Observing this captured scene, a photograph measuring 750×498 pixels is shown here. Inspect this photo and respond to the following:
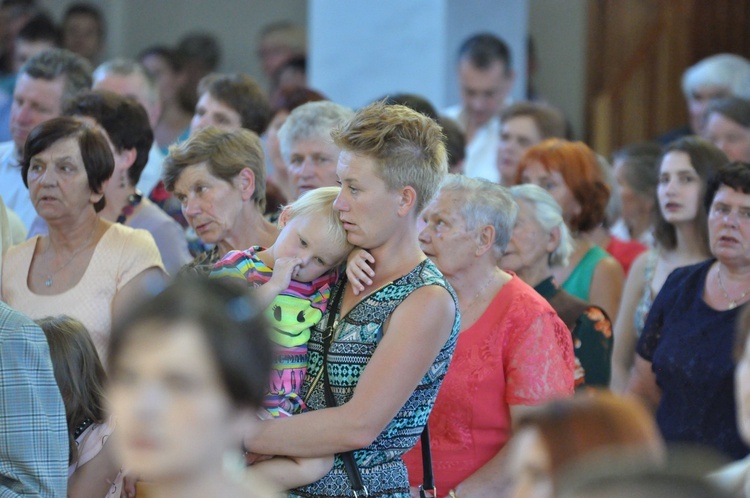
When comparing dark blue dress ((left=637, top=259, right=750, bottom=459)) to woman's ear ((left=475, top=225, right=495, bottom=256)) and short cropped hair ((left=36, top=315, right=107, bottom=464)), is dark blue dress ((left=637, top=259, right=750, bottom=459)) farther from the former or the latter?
short cropped hair ((left=36, top=315, right=107, bottom=464))

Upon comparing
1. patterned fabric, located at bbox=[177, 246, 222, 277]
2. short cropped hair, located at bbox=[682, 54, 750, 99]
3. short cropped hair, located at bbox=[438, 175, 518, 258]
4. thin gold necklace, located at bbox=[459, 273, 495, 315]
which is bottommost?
thin gold necklace, located at bbox=[459, 273, 495, 315]

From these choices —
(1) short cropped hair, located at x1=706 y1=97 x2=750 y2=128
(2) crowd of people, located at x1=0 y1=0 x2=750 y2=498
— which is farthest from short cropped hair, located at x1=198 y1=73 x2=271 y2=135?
(1) short cropped hair, located at x1=706 y1=97 x2=750 y2=128

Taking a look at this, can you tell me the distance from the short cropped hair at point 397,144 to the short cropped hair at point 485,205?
0.53 metres

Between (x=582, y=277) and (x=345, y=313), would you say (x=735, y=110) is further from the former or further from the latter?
(x=345, y=313)

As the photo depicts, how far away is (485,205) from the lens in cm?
349

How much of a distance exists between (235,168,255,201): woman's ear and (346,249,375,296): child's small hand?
2.41ft

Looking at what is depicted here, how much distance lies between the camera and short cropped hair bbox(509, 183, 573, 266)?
4242 millimetres

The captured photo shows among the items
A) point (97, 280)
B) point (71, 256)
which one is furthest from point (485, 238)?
point (71, 256)

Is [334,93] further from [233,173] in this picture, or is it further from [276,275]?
[276,275]

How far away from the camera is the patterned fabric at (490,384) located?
129 inches

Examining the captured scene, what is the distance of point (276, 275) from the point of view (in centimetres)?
288

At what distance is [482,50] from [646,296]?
2156mm

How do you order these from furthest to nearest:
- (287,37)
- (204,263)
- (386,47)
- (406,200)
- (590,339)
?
1. (287,37)
2. (386,47)
3. (590,339)
4. (204,263)
5. (406,200)

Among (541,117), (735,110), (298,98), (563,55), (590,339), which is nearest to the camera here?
(590,339)
